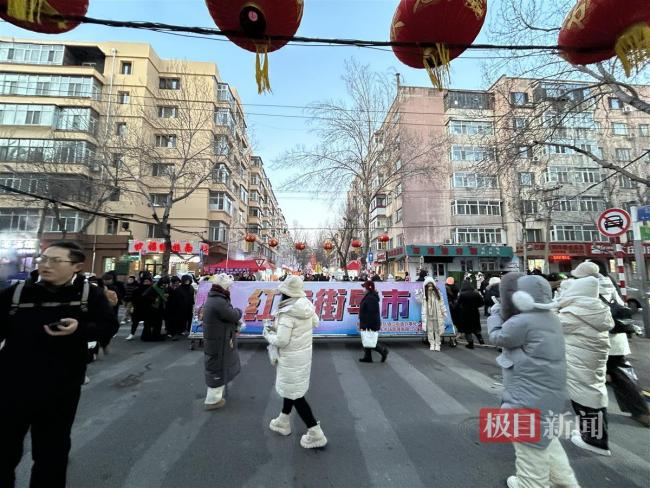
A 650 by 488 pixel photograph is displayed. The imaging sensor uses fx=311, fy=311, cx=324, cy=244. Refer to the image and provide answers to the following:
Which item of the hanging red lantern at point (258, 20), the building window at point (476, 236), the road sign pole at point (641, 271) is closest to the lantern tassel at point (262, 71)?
the hanging red lantern at point (258, 20)

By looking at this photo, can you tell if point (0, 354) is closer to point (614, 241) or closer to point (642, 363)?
point (642, 363)

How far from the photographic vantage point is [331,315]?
8727mm

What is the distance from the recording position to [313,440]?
331 cm

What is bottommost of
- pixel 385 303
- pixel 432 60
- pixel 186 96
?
pixel 385 303

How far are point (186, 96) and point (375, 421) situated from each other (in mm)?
20247

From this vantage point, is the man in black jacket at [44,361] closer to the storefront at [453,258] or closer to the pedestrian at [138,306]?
the pedestrian at [138,306]

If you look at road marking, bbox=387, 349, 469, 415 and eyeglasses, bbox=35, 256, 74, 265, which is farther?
road marking, bbox=387, 349, 469, 415

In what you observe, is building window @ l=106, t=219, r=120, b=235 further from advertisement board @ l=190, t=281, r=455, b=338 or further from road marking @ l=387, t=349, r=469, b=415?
road marking @ l=387, t=349, r=469, b=415

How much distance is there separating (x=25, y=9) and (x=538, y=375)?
4.79 meters

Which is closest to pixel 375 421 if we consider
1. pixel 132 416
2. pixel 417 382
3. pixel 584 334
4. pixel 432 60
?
pixel 417 382

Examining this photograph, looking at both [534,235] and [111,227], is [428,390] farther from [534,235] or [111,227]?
[534,235]

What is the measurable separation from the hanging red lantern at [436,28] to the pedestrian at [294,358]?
263 cm

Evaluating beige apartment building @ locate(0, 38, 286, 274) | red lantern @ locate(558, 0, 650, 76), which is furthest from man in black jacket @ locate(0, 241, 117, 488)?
beige apartment building @ locate(0, 38, 286, 274)

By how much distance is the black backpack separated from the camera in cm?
414
